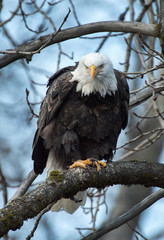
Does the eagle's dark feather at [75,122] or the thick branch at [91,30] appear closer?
the thick branch at [91,30]

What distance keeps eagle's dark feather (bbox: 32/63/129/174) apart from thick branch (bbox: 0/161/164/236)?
0.67 metres

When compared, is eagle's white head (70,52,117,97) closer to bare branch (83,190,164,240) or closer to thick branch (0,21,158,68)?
thick branch (0,21,158,68)

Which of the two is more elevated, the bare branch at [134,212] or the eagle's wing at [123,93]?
the eagle's wing at [123,93]

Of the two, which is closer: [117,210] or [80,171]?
[80,171]

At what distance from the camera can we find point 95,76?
4.62m

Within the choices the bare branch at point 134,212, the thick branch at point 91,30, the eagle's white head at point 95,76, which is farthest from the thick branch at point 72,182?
the thick branch at point 91,30

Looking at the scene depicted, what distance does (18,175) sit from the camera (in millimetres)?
8852

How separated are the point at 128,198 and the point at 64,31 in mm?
5257

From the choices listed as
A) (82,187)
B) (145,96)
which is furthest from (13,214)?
(145,96)

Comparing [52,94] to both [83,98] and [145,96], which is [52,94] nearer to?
[83,98]

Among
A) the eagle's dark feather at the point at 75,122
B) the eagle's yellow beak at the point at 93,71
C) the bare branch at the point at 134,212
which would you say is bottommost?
the bare branch at the point at 134,212

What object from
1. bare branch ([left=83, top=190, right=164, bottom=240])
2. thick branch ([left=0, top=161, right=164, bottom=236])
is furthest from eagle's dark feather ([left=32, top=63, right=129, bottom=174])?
bare branch ([left=83, top=190, right=164, bottom=240])

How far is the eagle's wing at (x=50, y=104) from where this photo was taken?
15.0 ft

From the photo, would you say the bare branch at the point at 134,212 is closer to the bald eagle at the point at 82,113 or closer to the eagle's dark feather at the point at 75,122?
the bald eagle at the point at 82,113
